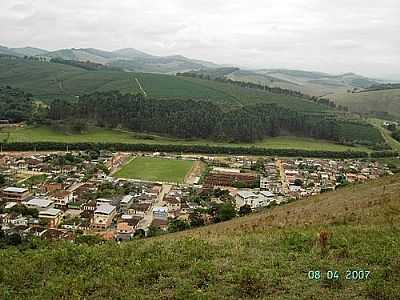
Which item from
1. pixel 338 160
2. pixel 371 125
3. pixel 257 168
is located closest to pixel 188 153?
pixel 257 168

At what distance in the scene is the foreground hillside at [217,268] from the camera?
18.4ft

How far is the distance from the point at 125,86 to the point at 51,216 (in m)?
64.1

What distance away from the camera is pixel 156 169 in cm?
4266

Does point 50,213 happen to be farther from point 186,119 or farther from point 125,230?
point 186,119

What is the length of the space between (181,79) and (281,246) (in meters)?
93.0

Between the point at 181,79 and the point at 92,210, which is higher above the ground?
the point at 181,79

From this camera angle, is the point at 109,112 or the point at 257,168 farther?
the point at 109,112

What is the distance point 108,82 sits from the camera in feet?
301

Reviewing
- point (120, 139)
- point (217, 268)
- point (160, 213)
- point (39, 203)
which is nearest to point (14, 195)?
point (39, 203)

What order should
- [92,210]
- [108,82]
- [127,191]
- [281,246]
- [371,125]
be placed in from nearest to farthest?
[281,246], [92,210], [127,191], [371,125], [108,82]

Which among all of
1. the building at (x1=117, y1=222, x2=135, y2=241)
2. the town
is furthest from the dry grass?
the building at (x1=117, y1=222, x2=135, y2=241)

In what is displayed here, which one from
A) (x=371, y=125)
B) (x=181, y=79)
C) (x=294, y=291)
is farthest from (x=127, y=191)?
(x=181, y=79)

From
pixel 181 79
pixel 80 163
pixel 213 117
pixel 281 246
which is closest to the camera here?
pixel 281 246

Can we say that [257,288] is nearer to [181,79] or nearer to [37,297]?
[37,297]
